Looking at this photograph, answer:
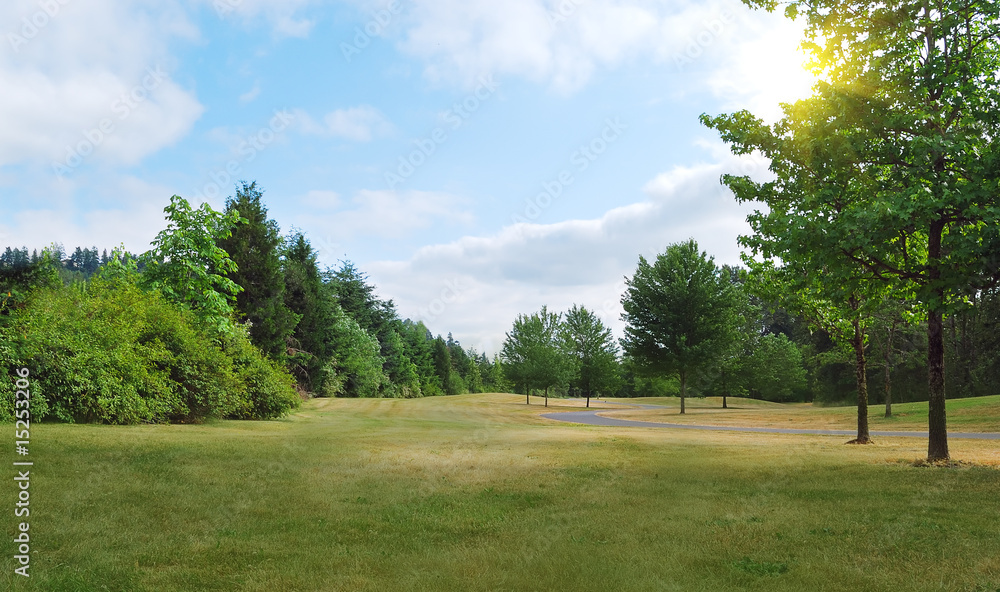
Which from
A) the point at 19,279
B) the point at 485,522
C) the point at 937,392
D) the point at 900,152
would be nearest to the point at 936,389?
the point at 937,392

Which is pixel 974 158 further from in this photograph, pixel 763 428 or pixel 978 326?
pixel 978 326

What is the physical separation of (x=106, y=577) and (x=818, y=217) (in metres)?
11.6

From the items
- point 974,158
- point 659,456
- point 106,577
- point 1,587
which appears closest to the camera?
point 1,587

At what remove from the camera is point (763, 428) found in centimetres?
2961

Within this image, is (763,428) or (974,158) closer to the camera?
(974,158)

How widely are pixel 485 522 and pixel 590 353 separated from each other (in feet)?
175

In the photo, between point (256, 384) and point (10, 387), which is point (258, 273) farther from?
point (10, 387)

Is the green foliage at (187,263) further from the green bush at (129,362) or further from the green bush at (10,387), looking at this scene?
the green bush at (10,387)

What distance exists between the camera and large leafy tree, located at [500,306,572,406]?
2127 inches

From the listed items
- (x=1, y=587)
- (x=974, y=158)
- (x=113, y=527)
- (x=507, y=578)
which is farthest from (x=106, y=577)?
(x=974, y=158)

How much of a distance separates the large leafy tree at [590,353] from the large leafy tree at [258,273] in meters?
28.4

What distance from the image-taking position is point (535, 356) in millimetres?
54438

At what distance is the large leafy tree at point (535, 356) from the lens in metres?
54.0
